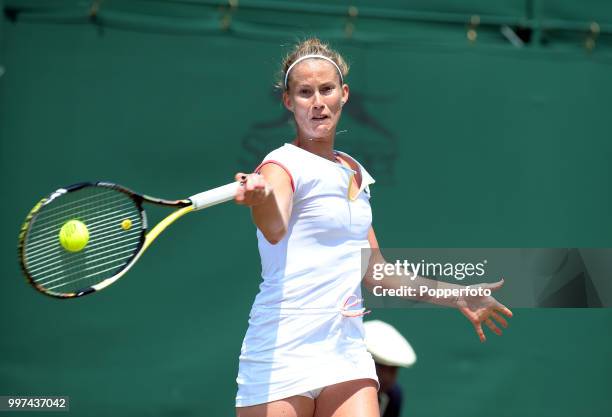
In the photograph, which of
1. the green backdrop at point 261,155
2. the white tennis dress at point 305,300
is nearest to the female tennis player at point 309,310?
the white tennis dress at point 305,300

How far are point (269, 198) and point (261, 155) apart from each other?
88.2 inches

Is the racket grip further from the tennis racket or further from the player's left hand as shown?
the player's left hand

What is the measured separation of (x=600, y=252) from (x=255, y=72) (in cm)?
196

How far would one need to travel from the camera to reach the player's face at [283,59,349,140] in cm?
294

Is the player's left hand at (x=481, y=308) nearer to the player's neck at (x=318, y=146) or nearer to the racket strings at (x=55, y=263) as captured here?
the player's neck at (x=318, y=146)

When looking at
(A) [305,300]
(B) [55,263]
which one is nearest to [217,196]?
(A) [305,300]

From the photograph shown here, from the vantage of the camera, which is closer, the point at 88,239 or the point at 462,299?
the point at 88,239

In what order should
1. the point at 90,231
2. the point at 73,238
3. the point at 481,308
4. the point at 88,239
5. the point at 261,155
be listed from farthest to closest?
the point at 261,155, the point at 90,231, the point at 481,308, the point at 88,239, the point at 73,238

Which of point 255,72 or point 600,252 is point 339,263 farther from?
point 600,252

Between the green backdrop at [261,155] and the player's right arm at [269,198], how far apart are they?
2048mm

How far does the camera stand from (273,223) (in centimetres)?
260

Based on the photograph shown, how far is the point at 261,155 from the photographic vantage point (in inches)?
188

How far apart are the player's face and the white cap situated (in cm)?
162

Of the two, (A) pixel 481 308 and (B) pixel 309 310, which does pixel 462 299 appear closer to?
(A) pixel 481 308
